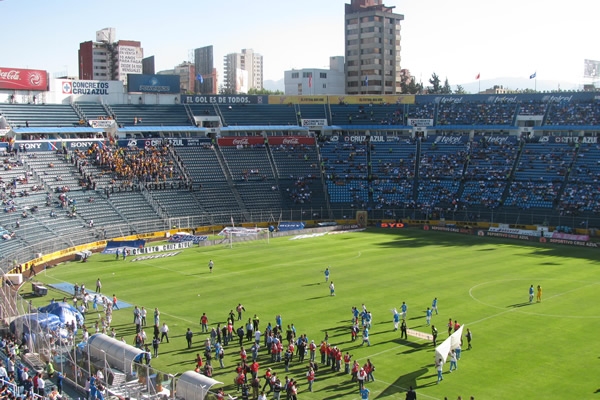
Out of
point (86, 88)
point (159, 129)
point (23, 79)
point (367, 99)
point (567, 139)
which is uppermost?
point (23, 79)

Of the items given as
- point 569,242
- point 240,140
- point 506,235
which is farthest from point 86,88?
point 569,242

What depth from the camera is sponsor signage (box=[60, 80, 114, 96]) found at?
9156 centimetres

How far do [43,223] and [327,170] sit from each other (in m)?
42.3

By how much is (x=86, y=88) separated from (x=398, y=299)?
6270 centimetres

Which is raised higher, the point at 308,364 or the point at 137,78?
the point at 137,78

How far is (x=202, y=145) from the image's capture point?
9481 centimetres

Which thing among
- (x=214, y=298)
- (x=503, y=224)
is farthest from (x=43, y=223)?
(x=503, y=224)

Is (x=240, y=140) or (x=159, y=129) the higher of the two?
(x=159, y=129)

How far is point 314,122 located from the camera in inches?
4112

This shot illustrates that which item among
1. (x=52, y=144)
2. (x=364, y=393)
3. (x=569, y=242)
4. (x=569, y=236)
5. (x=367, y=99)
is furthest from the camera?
(x=367, y=99)

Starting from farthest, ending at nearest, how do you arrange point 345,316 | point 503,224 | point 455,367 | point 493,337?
point 503,224, point 345,316, point 493,337, point 455,367

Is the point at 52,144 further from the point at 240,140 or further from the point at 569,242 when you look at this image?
the point at 569,242

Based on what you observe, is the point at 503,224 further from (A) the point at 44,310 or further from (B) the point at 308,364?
(A) the point at 44,310

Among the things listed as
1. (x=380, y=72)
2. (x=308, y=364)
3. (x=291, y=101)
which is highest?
(x=380, y=72)
